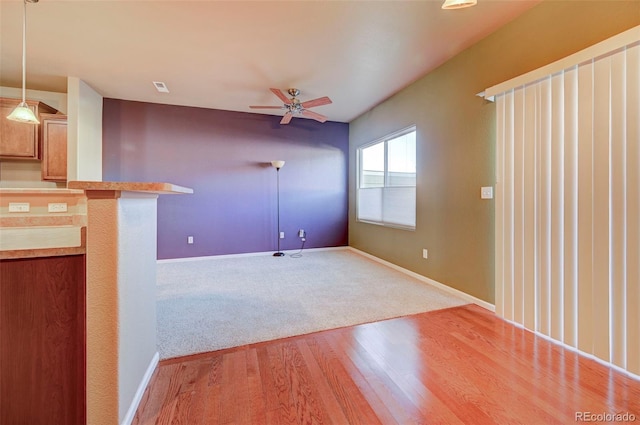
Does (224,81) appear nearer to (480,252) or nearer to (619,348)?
(480,252)

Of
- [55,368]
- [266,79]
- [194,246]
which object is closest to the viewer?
[55,368]

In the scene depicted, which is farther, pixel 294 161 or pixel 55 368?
pixel 294 161

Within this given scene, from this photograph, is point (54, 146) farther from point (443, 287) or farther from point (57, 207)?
point (443, 287)

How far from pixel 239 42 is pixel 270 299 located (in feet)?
8.97

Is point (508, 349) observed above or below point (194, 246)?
below

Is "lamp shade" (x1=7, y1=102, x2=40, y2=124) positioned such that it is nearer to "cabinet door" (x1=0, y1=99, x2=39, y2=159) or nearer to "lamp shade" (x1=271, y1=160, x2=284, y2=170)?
A: "cabinet door" (x1=0, y1=99, x2=39, y2=159)

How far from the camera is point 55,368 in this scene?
1.08 metres

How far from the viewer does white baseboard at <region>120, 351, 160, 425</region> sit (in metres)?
1.22

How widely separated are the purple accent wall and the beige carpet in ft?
2.45

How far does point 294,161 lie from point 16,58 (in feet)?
12.5

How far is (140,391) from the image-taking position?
1393mm

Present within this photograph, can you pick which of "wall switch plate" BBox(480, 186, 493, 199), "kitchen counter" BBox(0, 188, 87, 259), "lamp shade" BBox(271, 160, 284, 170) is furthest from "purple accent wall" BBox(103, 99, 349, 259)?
"wall switch plate" BBox(480, 186, 493, 199)

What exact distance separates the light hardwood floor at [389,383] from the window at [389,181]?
2092mm

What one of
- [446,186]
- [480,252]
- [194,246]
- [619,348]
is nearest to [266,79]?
[446,186]
